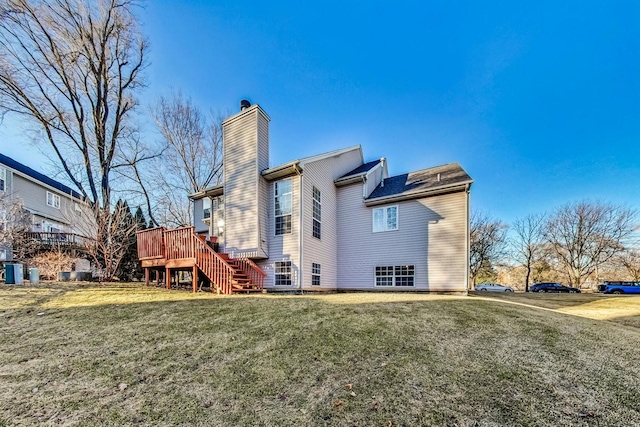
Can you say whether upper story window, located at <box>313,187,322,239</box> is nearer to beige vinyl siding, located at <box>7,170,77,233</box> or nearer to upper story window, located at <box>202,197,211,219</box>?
upper story window, located at <box>202,197,211,219</box>

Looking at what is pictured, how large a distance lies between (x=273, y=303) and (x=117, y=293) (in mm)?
5783

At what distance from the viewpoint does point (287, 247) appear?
1119 centimetres

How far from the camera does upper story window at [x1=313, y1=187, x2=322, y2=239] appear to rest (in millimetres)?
12091

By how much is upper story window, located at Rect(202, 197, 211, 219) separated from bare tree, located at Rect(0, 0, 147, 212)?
4.77 m

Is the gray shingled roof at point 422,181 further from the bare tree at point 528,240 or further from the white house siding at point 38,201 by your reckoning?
the bare tree at point 528,240

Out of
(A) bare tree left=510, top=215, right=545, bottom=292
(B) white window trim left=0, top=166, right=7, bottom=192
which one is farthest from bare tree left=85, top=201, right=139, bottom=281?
(A) bare tree left=510, top=215, right=545, bottom=292

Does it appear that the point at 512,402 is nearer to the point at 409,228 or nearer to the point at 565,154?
the point at 409,228

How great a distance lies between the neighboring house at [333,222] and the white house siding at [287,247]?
42 millimetres

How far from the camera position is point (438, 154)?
18.5m

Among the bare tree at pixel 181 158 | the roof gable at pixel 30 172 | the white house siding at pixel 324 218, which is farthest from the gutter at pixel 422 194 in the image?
the roof gable at pixel 30 172

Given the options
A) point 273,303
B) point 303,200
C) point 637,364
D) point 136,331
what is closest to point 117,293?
point 136,331

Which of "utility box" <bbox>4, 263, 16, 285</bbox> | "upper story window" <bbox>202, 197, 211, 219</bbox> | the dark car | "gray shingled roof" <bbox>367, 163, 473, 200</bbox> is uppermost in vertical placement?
"gray shingled roof" <bbox>367, 163, 473, 200</bbox>

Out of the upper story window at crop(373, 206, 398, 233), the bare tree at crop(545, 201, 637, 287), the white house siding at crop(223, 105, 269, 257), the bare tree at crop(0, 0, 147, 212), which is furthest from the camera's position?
the bare tree at crop(545, 201, 637, 287)

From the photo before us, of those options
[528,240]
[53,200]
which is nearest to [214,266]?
[53,200]
